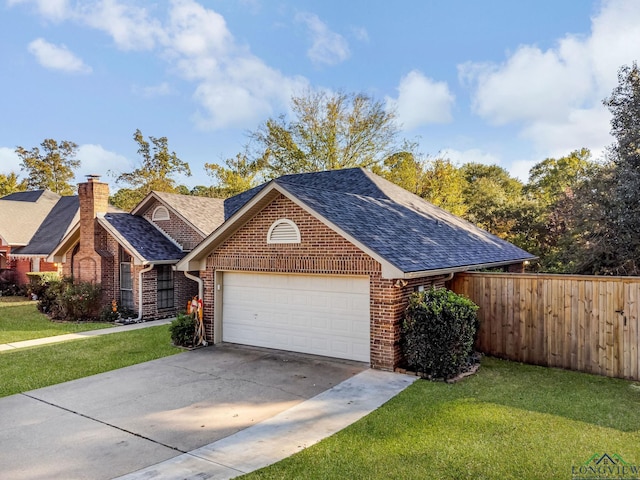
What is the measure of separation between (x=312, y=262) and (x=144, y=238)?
33.7ft

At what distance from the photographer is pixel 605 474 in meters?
4.93

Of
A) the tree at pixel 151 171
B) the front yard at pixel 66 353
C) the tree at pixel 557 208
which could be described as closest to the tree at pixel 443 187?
the tree at pixel 557 208

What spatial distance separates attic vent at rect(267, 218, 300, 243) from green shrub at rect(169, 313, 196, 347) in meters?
3.27

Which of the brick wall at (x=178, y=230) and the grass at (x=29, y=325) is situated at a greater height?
the brick wall at (x=178, y=230)

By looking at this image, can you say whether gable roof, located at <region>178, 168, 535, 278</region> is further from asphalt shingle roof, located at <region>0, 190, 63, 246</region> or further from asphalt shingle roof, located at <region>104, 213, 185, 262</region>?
asphalt shingle roof, located at <region>0, 190, 63, 246</region>

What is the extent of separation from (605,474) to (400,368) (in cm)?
447

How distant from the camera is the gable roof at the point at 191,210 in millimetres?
18344

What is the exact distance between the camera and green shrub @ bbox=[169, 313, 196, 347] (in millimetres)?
11641

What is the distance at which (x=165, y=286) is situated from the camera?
56.8 ft

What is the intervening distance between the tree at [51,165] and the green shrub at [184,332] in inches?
1939

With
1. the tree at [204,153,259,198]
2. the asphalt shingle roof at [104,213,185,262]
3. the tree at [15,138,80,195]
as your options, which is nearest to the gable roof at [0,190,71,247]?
the asphalt shingle roof at [104,213,185,262]

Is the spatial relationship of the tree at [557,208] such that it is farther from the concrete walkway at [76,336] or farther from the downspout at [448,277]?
the concrete walkway at [76,336]

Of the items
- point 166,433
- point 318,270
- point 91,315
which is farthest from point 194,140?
point 166,433

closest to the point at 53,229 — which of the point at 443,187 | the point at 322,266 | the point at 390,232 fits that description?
the point at 322,266
